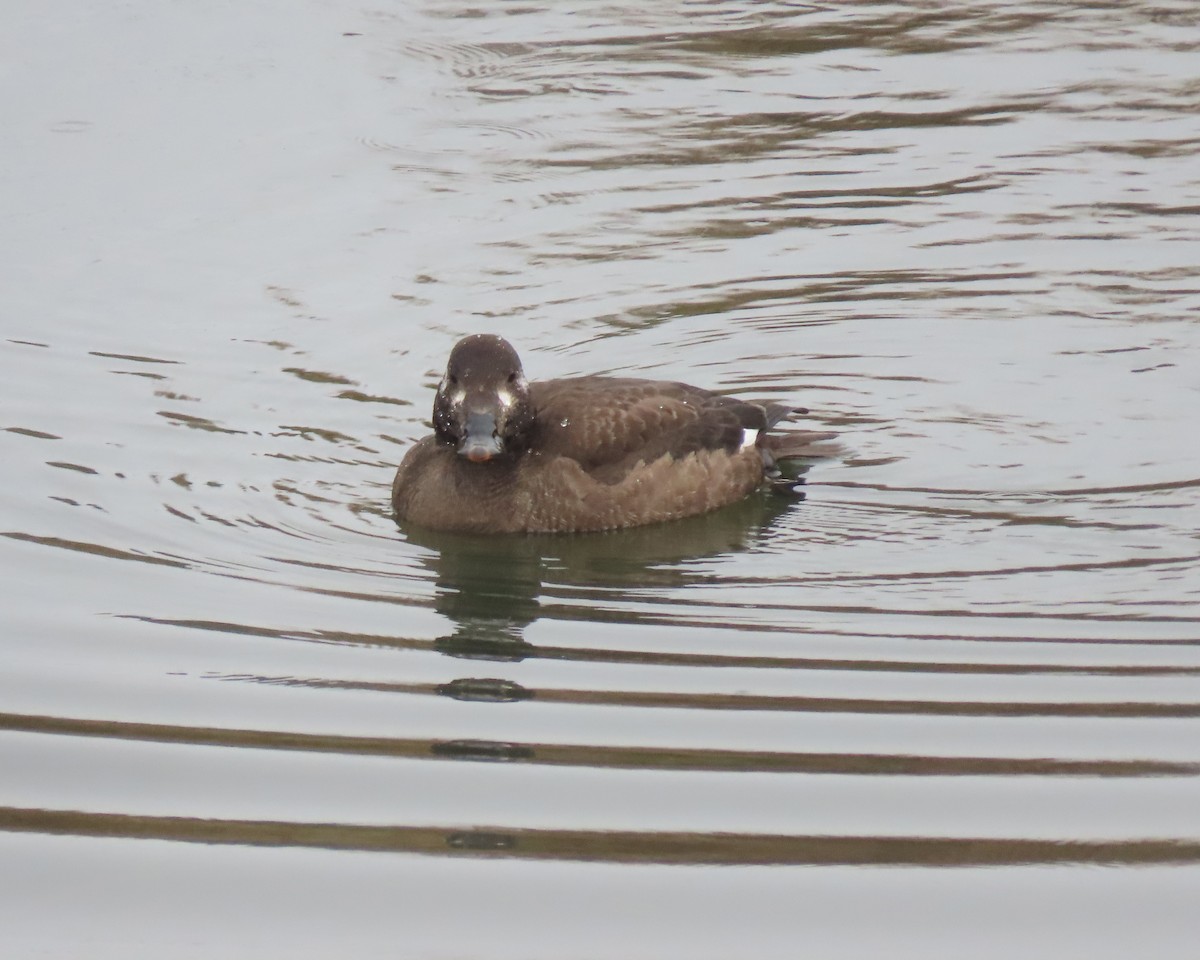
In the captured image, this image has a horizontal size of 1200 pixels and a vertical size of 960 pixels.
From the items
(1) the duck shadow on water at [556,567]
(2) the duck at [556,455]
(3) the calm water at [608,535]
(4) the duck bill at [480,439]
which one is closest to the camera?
(3) the calm water at [608,535]

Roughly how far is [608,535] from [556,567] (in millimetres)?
640

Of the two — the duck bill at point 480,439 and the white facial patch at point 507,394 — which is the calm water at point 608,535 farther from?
the white facial patch at point 507,394

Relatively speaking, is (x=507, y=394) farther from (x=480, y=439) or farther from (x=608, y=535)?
(x=608, y=535)

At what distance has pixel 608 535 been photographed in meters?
9.20

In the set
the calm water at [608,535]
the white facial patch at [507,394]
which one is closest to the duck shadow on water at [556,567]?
the calm water at [608,535]

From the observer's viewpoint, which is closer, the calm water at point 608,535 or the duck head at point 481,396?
the calm water at point 608,535

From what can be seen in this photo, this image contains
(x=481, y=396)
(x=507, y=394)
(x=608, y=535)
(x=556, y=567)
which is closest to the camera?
(x=556, y=567)

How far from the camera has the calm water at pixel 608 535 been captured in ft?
15.5

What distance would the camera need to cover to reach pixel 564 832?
4.97 meters

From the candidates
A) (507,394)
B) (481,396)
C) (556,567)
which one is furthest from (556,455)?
(556,567)

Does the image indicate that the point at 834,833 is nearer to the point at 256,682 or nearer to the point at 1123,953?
the point at 1123,953

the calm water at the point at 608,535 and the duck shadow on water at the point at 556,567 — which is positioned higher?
the calm water at the point at 608,535

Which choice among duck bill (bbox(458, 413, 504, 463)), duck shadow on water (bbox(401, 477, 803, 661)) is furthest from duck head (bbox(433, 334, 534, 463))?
duck shadow on water (bbox(401, 477, 803, 661))

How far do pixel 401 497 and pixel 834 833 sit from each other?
4.69 metres
